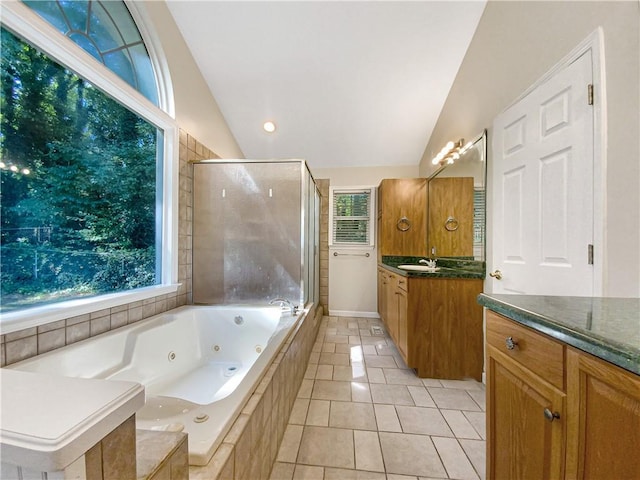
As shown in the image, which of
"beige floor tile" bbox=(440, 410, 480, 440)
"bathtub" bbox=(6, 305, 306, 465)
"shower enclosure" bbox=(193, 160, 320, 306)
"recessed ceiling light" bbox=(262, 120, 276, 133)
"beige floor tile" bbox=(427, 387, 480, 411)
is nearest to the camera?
"bathtub" bbox=(6, 305, 306, 465)

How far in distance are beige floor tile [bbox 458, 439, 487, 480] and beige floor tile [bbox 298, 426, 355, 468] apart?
2.03 ft

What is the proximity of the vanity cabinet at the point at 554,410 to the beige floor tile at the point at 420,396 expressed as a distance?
90 centimetres

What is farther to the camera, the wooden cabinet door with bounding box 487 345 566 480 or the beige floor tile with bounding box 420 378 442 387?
the beige floor tile with bounding box 420 378 442 387

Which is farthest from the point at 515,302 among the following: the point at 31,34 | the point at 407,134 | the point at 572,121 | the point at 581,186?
the point at 407,134

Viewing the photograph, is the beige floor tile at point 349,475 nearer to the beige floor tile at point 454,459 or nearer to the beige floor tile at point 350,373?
the beige floor tile at point 454,459

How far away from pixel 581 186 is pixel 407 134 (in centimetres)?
235

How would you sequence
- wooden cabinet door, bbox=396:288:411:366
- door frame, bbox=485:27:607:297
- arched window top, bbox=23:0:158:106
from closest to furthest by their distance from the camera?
1. door frame, bbox=485:27:607:297
2. arched window top, bbox=23:0:158:106
3. wooden cabinet door, bbox=396:288:411:366

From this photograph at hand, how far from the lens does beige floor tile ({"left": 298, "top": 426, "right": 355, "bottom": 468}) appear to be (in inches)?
50.6

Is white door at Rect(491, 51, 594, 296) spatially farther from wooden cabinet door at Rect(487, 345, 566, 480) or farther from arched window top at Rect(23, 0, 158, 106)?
arched window top at Rect(23, 0, 158, 106)

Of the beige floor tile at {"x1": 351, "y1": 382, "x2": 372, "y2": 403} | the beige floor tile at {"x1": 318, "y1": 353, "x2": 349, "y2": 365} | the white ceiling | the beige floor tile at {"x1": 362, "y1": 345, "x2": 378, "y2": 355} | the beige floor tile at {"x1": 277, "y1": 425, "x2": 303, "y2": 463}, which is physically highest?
the white ceiling

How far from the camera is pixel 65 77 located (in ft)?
4.39

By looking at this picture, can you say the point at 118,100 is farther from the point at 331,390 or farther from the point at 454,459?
the point at 454,459

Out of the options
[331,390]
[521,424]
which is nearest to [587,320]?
[521,424]

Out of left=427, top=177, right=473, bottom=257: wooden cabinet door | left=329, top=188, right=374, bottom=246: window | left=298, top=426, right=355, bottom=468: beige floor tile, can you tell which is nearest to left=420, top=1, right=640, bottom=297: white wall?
left=427, top=177, right=473, bottom=257: wooden cabinet door
